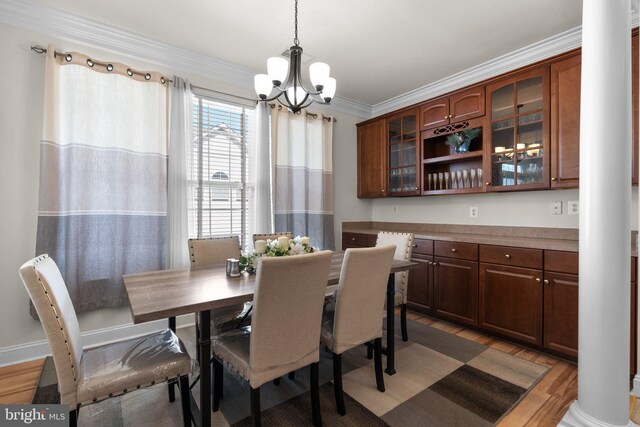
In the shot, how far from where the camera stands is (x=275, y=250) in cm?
194

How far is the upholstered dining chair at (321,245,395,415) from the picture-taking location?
66.4 inches

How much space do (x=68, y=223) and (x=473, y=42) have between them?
3.69 meters

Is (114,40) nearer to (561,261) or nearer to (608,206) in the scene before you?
(608,206)

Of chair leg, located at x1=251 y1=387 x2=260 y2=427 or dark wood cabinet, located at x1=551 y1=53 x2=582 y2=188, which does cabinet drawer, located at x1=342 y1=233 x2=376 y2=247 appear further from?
chair leg, located at x1=251 y1=387 x2=260 y2=427

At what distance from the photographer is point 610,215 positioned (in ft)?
4.76

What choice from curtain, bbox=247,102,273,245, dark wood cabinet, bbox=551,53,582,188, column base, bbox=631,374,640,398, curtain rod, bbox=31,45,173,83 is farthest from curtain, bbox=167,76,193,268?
column base, bbox=631,374,640,398

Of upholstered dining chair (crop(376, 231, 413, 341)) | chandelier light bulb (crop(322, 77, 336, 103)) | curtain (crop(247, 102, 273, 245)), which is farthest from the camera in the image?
curtain (crop(247, 102, 273, 245))

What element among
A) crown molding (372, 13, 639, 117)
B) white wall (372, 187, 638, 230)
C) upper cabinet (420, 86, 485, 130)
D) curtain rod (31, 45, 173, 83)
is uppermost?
crown molding (372, 13, 639, 117)

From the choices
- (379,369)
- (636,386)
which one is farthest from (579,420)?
(379,369)

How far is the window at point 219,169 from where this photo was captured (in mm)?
3102

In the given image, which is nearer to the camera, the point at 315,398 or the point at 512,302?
the point at 315,398

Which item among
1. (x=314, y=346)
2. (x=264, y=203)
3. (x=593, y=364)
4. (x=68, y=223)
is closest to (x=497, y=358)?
(x=593, y=364)

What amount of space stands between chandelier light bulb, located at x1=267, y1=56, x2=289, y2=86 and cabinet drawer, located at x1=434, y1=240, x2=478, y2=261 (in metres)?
2.15

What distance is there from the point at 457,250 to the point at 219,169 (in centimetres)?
249
